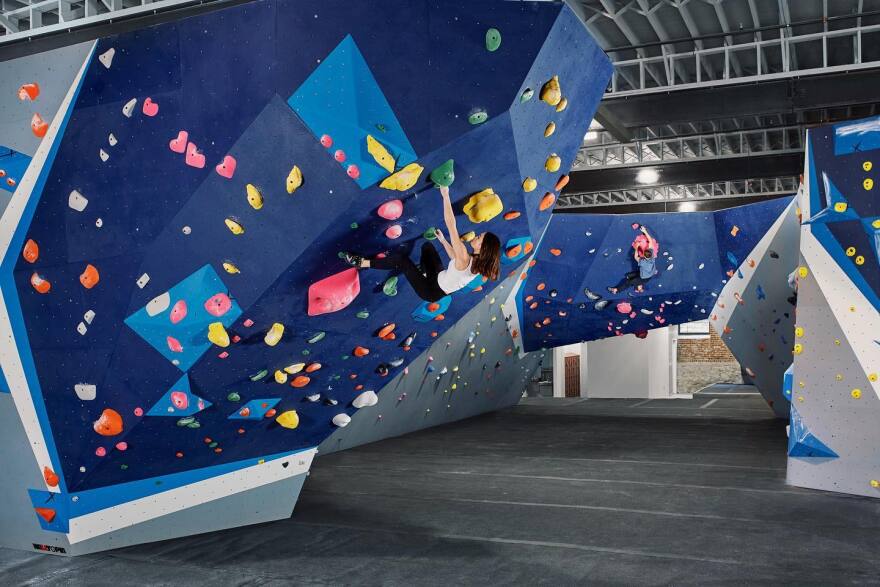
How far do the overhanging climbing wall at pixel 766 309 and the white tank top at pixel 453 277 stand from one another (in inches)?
256

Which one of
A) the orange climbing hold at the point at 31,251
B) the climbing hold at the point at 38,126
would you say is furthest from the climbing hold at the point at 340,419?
the climbing hold at the point at 38,126

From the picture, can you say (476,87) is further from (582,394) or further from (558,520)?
(582,394)

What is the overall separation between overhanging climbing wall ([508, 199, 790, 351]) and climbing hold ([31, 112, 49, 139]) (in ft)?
21.8

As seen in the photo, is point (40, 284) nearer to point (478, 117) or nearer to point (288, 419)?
point (288, 419)

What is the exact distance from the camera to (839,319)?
6184mm

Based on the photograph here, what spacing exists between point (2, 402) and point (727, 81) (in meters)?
8.25

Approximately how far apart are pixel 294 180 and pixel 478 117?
89 cm

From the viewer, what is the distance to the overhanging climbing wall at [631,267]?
32.3 feet

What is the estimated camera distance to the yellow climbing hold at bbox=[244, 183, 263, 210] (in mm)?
3721

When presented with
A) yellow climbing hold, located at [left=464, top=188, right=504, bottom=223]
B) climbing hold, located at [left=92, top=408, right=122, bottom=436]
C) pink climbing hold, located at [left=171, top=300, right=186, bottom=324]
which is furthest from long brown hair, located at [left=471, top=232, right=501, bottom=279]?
climbing hold, located at [left=92, top=408, right=122, bottom=436]

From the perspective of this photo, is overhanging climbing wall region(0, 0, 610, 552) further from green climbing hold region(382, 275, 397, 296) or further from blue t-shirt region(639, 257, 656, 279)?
blue t-shirt region(639, 257, 656, 279)

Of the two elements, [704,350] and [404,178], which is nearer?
[404,178]

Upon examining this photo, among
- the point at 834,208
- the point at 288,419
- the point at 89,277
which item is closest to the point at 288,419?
the point at 288,419

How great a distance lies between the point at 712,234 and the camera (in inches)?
401
